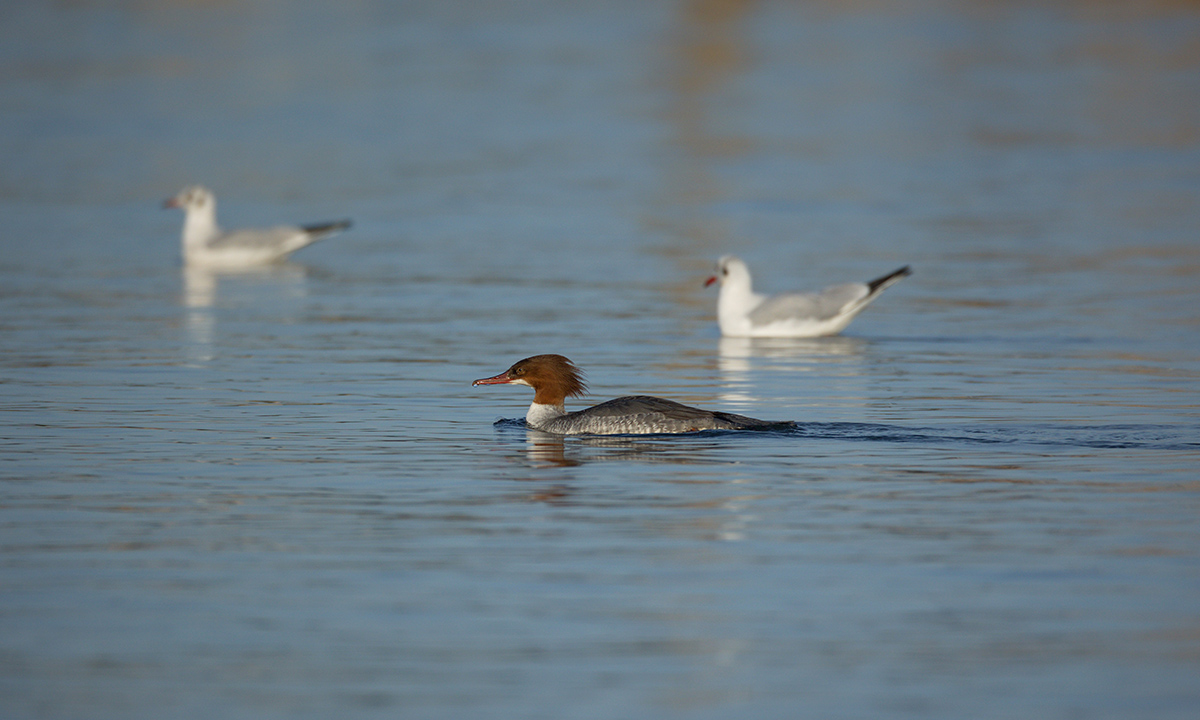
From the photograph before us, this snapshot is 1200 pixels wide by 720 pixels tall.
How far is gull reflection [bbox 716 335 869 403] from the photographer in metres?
15.2

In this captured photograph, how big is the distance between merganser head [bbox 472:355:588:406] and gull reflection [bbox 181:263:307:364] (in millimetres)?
4213

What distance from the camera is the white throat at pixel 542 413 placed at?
12883mm

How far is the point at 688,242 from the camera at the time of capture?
24594 millimetres

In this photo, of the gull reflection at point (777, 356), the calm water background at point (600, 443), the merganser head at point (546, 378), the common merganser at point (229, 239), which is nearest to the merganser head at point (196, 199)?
the common merganser at point (229, 239)

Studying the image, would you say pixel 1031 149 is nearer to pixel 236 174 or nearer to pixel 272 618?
pixel 236 174

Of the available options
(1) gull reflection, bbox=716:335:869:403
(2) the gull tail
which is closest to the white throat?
(1) gull reflection, bbox=716:335:869:403

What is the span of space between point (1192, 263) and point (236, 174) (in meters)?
17.0

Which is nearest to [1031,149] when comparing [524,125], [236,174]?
[524,125]

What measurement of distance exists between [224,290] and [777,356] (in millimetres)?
7507

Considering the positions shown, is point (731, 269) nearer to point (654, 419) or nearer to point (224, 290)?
point (654, 419)

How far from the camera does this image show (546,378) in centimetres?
1286

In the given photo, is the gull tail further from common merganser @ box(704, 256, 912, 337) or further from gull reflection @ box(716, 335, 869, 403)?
gull reflection @ box(716, 335, 869, 403)

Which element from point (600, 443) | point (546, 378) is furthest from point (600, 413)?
point (546, 378)

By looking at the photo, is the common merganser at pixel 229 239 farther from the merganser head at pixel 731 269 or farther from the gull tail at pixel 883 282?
the gull tail at pixel 883 282
